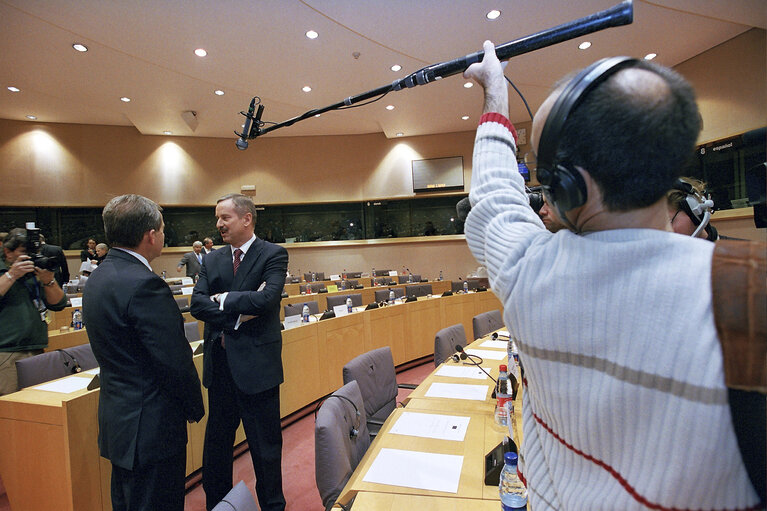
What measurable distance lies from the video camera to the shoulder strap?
3515 mm

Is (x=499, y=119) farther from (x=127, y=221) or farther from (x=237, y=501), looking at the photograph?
(x=127, y=221)

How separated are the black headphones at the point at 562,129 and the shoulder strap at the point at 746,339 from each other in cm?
17

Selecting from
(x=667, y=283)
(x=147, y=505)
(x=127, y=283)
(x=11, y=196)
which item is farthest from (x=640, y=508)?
(x=11, y=196)

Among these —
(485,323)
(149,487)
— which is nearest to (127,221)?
(149,487)

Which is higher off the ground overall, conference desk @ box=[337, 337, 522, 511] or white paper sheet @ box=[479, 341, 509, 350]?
conference desk @ box=[337, 337, 522, 511]

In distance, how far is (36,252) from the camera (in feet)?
8.90

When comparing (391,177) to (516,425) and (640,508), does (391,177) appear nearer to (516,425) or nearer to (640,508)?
(516,425)

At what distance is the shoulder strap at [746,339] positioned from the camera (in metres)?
0.35

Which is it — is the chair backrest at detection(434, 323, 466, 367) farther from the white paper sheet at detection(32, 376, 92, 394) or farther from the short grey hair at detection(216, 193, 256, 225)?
the white paper sheet at detection(32, 376, 92, 394)

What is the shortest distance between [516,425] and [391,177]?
385 inches

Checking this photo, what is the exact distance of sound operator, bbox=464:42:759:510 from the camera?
0.39 metres

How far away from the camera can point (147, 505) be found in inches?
63.6

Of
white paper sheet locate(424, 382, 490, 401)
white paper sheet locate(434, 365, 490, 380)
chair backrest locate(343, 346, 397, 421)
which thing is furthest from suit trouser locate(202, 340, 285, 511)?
white paper sheet locate(434, 365, 490, 380)

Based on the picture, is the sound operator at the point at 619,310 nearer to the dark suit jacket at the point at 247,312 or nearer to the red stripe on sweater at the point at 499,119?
the red stripe on sweater at the point at 499,119
